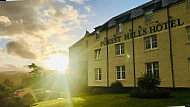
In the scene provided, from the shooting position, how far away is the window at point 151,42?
19453 mm

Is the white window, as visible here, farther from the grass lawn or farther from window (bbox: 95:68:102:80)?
the grass lawn

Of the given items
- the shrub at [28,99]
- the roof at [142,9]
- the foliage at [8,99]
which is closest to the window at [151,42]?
the roof at [142,9]

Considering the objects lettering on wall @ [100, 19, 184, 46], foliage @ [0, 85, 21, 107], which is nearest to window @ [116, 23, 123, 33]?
lettering on wall @ [100, 19, 184, 46]

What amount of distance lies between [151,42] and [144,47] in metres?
1.05

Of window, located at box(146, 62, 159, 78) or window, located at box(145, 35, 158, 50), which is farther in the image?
window, located at box(145, 35, 158, 50)

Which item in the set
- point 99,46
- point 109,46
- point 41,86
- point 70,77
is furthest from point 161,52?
point 70,77

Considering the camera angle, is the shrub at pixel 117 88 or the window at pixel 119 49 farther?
the window at pixel 119 49

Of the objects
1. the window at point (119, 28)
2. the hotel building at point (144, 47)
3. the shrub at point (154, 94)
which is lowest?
the shrub at point (154, 94)

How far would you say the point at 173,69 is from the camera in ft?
56.4

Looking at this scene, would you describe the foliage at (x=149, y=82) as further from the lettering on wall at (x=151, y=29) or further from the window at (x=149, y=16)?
the window at (x=149, y=16)

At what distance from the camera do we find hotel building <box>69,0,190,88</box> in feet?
55.2

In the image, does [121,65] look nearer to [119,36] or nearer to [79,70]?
[119,36]

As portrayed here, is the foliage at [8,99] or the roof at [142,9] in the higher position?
the roof at [142,9]

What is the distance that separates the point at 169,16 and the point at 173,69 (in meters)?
5.29
